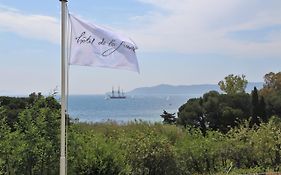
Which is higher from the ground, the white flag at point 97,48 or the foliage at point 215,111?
the white flag at point 97,48

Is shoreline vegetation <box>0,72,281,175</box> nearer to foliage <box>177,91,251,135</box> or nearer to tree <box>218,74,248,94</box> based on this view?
foliage <box>177,91,251,135</box>

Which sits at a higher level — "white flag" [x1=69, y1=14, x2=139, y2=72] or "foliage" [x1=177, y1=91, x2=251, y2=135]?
"white flag" [x1=69, y1=14, x2=139, y2=72]

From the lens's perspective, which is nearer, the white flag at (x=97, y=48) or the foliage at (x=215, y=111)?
the white flag at (x=97, y=48)

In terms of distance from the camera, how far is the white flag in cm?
657

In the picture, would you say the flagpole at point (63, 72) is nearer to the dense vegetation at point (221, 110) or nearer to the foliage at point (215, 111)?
the dense vegetation at point (221, 110)

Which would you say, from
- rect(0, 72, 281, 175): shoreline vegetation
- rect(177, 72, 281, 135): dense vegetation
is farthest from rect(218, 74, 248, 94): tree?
rect(0, 72, 281, 175): shoreline vegetation

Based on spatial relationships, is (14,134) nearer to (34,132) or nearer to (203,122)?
(34,132)

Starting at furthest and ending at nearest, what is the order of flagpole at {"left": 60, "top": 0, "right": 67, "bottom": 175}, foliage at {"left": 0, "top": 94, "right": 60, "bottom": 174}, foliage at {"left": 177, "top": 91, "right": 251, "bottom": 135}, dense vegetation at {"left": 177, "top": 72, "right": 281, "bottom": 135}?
1. foliage at {"left": 177, "top": 91, "right": 251, "bottom": 135}
2. dense vegetation at {"left": 177, "top": 72, "right": 281, "bottom": 135}
3. foliage at {"left": 0, "top": 94, "right": 60, "bottom": 174}
4. flagpole at {"left": 60, "top": 0, "right": 67, "bottom": 175}

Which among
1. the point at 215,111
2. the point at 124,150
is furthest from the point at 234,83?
the point at 124,150

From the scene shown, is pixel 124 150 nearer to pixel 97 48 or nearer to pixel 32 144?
pixel 32 144

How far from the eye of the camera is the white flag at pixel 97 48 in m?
6.57

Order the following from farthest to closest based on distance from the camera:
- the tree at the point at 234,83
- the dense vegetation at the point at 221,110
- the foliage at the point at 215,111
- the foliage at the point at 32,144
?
the tree at the point at 234,83 → the foliage at the point at 215,111 → the dense vegetation at the point at 221,110 → the foliage at the point at 32,144

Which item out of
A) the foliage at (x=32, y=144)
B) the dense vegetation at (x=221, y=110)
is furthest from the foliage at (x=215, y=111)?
the foliage at (x=32, y=144)

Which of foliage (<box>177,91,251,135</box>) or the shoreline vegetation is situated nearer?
the shoreline vegetation
